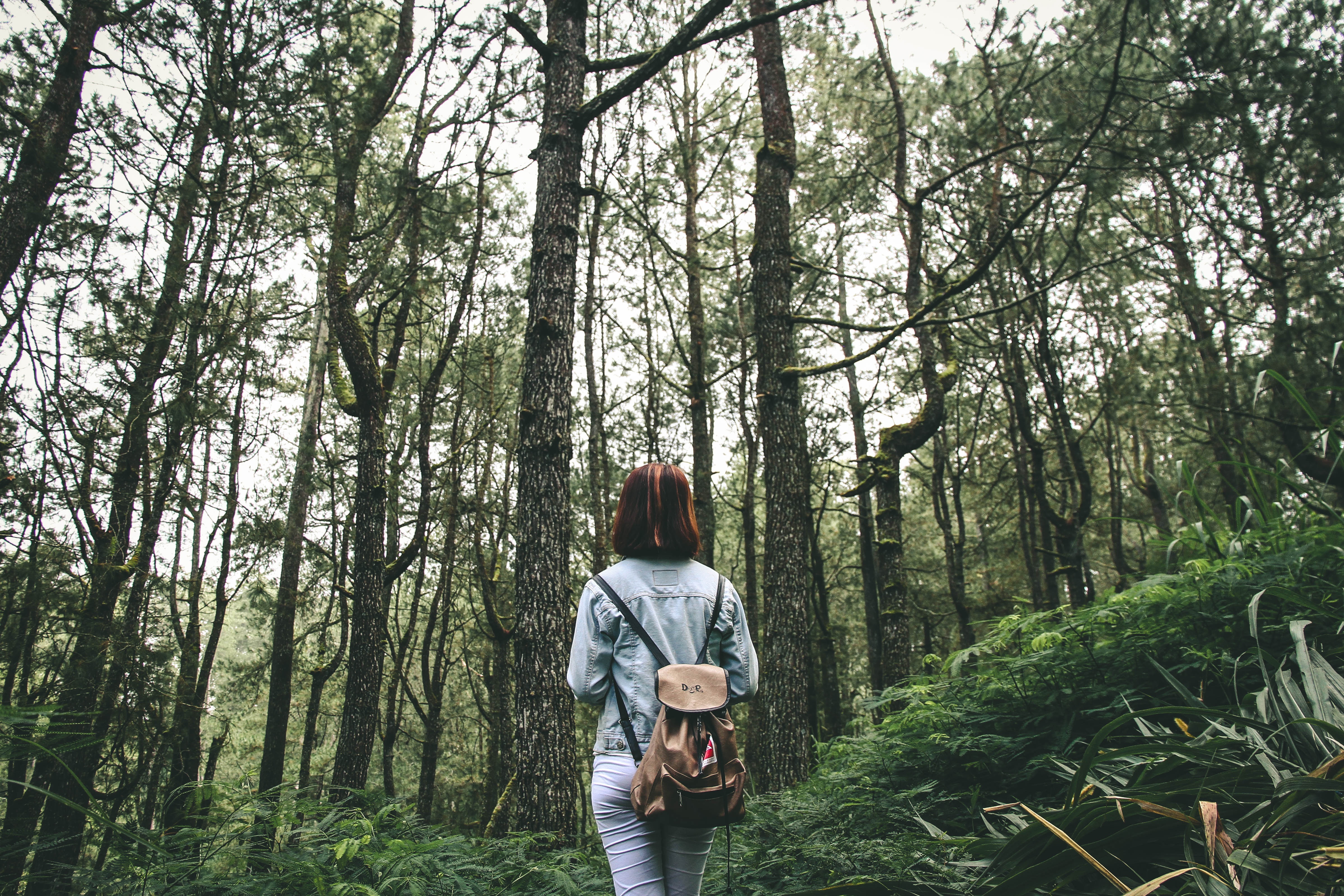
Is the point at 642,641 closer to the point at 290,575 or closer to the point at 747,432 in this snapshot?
the point at 290,575

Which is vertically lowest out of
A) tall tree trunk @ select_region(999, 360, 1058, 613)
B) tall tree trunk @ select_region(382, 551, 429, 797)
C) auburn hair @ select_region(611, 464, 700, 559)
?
tall tree trunk @ select_region(382, 551, 429, 797)

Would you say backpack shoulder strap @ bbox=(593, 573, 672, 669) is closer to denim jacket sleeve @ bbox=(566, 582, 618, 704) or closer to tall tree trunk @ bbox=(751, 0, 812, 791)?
denim jacket sleeve @ bbox=(566, 582, 618, 704)

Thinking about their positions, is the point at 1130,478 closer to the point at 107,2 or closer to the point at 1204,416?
the point at 1204,416

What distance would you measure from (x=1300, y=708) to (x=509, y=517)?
47.1ft

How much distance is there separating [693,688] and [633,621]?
0.34 meters

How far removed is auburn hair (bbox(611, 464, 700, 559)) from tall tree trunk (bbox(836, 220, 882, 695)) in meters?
10.7

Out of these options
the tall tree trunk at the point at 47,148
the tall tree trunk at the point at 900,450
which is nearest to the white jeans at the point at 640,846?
the tall tree trunk at the point at 47,148

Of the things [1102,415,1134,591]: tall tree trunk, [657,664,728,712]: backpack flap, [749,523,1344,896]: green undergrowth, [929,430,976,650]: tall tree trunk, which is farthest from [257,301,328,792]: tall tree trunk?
[1102,415,1134,591]: tall tree trunk

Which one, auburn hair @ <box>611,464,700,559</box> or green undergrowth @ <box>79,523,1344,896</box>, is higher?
auburn hair @ <box>611,464,700,559</box>

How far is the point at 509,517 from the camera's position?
49.6 ft

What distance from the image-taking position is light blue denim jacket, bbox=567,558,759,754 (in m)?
2.20

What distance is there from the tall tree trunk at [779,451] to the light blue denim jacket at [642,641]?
12.4 feet

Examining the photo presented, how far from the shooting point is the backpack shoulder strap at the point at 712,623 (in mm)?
2295

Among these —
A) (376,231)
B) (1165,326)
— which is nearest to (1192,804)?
(376,231)
